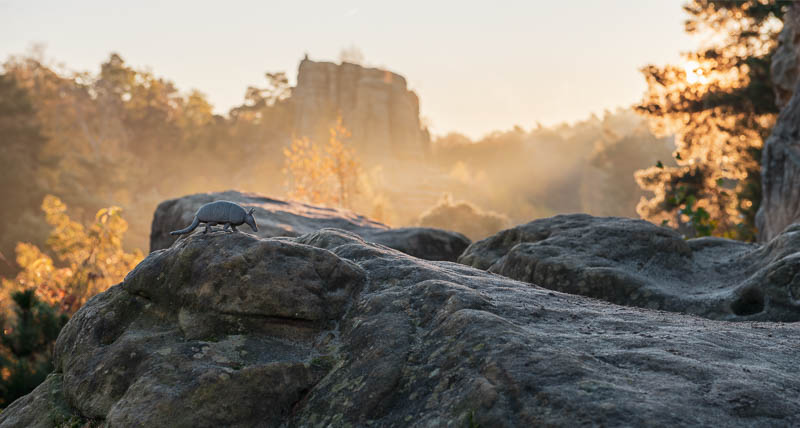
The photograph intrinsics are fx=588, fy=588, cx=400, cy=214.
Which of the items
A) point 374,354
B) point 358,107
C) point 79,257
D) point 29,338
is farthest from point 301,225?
point 358,107

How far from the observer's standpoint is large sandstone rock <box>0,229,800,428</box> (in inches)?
117

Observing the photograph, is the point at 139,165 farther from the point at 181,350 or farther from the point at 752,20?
the point at 181,350

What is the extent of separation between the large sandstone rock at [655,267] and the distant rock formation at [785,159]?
4437mm

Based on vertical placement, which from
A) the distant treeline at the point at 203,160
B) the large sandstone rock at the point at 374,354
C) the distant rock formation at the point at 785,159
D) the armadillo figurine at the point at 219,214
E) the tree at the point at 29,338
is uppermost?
the distant treeline at the point at 203,160

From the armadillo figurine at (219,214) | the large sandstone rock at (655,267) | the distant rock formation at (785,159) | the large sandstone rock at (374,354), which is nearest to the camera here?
the large sandstone rock at (374,354)

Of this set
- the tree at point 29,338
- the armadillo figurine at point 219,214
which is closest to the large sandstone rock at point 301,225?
the tree at point 29,338

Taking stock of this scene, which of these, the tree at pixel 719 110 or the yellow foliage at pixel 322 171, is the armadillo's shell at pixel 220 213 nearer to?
the tree at pixel 719 110

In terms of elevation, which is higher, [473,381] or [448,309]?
[448,309]

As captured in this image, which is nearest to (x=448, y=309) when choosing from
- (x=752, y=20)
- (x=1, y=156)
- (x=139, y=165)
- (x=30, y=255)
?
(x=30, y=255)

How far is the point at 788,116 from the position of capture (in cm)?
1291

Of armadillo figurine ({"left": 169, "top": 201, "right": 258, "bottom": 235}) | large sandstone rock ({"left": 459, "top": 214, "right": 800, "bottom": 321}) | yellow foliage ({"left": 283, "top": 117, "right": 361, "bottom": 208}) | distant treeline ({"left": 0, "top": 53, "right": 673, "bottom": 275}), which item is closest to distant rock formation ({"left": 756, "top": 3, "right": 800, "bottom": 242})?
large sandstone rock ({"left": 459, "top": 214, "right": 800, "bottom": 321})

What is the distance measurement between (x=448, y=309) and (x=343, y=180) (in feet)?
79.4

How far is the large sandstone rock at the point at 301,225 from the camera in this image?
35.2 ft

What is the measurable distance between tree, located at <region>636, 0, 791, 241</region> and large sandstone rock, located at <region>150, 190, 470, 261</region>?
11.8 metres
